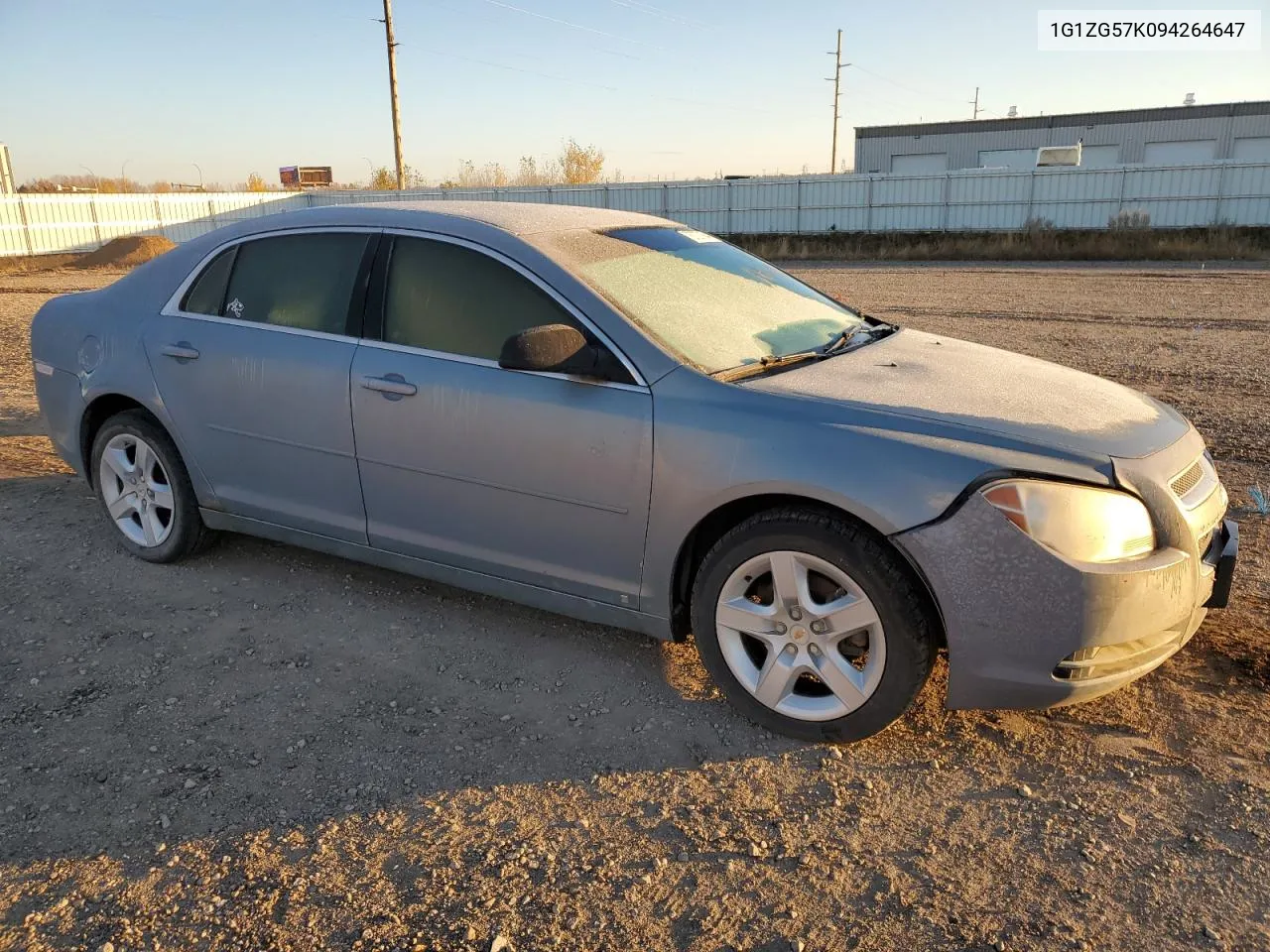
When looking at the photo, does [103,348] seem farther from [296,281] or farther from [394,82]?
[394,82]

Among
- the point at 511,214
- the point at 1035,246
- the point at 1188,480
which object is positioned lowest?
the point at 1035,246

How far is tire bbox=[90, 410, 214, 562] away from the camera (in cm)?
449

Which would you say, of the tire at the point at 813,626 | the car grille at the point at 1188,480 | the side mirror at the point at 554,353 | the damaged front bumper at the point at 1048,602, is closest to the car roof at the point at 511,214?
the side mirror at the point at 554,353

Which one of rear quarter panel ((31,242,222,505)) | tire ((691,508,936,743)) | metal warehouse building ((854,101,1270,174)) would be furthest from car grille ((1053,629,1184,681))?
metal warehouse building ((854,101,1270,174))

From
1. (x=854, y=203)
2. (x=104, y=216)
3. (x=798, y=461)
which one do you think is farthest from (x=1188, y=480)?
(x=104, y=216)

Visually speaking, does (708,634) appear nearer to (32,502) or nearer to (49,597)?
(49,597)

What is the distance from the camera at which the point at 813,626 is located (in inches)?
119

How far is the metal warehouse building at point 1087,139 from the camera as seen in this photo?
4253cm

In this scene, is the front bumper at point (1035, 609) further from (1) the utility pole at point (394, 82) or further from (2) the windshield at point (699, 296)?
(1) the utility pole at point (394, 82)

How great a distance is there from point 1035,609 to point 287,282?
10.7 feet

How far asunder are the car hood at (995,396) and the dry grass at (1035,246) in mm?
25196

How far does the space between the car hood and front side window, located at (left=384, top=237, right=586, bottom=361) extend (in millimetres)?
914

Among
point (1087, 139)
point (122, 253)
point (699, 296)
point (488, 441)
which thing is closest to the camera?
point (488, 441)

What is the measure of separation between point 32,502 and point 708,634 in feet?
14.6
